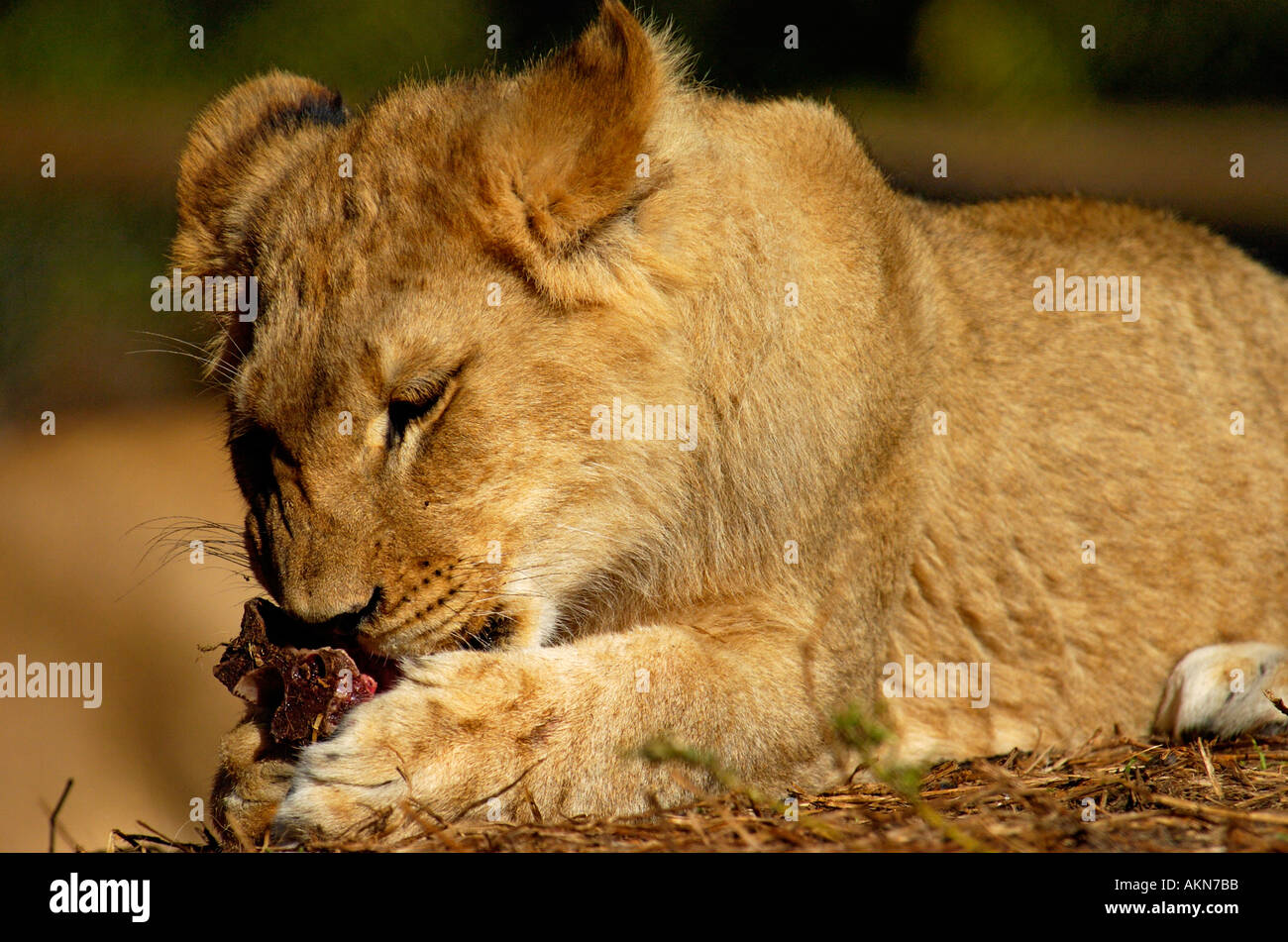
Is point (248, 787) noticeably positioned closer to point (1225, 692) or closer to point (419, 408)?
point (419, 408)

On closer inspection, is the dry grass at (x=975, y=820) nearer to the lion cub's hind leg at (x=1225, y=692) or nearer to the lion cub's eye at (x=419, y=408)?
the lion cub's hind leg at (x=1225, y=692)

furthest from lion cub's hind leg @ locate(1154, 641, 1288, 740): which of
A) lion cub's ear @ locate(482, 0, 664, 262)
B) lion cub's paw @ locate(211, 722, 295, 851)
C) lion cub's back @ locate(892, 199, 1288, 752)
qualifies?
lion cub's paw @ locate(211, 722, 295, 851)

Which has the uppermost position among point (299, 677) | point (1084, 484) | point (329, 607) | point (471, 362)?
point (471, 362)

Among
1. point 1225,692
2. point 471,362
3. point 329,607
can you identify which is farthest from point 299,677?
point 1225,692

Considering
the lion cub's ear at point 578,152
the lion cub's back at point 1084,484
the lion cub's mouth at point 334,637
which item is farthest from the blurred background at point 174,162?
the lion cub's ear at point 578,152

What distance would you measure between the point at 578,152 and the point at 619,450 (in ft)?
2.27

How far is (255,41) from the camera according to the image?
10.9 m

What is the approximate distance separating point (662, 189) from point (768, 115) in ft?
2.39

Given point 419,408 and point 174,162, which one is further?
point 174,162

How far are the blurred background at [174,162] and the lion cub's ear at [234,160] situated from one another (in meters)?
3.46

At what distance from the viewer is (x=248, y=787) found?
3.19 meters

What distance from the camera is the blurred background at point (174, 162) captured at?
23.1ft

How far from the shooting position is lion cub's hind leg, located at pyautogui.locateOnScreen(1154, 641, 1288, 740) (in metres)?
3.94

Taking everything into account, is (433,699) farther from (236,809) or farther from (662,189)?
(662,189)
